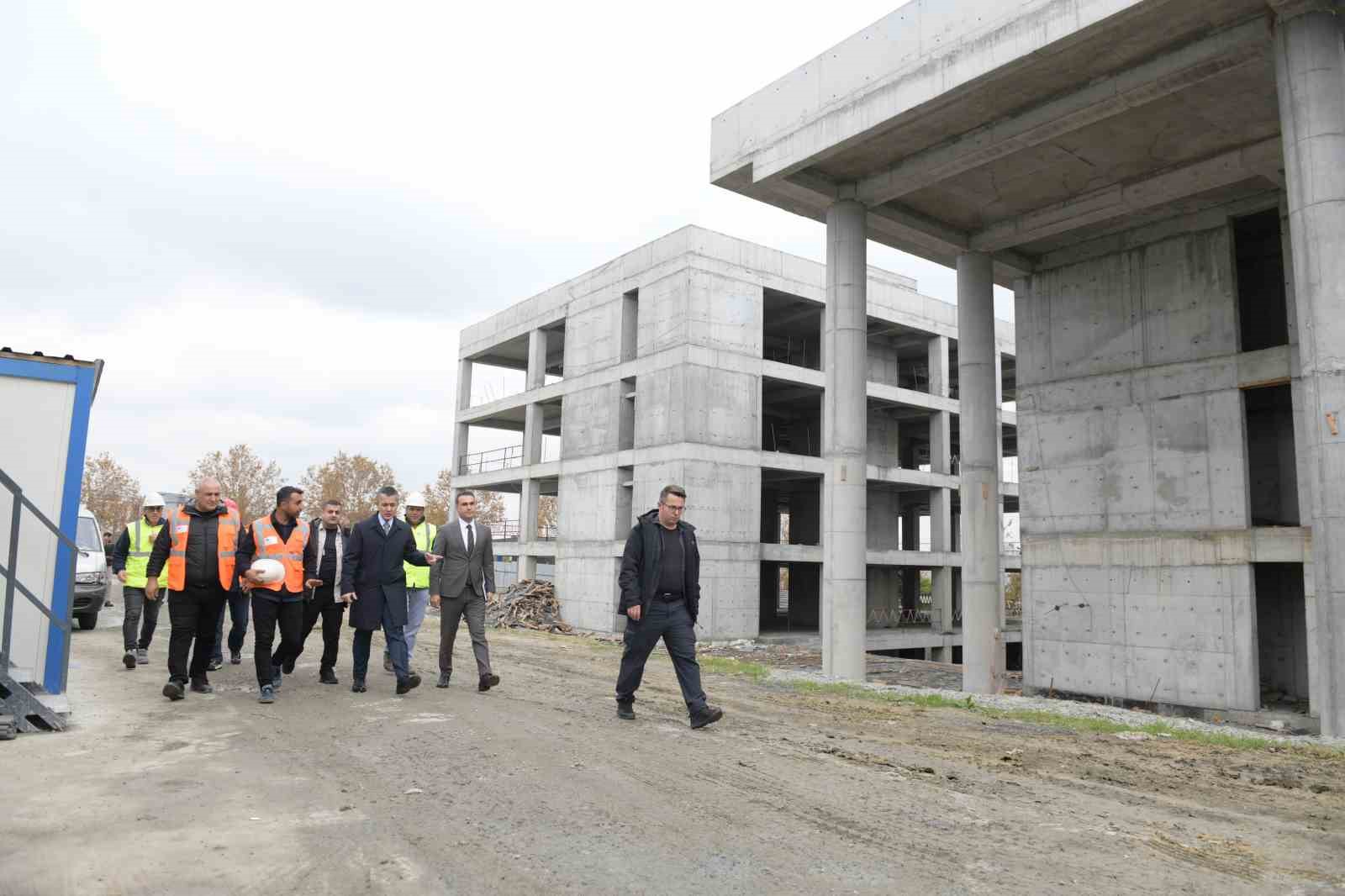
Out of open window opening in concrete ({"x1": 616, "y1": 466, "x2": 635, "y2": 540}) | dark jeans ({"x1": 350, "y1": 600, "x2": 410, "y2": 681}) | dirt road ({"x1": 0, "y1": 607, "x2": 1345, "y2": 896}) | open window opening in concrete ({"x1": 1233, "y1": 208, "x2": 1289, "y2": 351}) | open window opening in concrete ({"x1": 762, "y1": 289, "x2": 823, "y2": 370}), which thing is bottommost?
dirt road ({"x1": 0, "y1": 607, "x2": 1345, "y2": 896})

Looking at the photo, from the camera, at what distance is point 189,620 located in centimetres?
759

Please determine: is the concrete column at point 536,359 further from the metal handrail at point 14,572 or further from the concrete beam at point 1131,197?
the metal handrail at point 14,572

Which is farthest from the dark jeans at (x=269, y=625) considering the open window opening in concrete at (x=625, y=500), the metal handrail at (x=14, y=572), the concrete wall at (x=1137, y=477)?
the open window opening in concrete at (x=625, y=500)

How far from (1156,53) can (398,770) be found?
11.6 meters

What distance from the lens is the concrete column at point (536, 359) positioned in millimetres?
28781

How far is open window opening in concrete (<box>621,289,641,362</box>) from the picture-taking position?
998 inches

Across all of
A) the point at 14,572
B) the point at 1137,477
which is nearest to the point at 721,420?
the point at 1137,477

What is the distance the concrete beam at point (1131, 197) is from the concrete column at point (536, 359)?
640 inches

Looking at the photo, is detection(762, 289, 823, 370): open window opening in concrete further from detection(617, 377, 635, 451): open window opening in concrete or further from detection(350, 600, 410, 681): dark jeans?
detection(350, 600, 410, 681): dark jeans

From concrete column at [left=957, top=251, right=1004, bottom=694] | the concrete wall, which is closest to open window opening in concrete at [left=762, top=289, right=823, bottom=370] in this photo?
concrete column at [left=957, top=251, right=1004, bottom=694]

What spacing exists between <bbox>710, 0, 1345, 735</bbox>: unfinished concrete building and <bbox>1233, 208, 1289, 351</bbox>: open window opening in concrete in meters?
0.04

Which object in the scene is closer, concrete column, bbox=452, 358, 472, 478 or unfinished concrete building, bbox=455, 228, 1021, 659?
unfinished concrete building, bbox=455, 228, 1021, 659

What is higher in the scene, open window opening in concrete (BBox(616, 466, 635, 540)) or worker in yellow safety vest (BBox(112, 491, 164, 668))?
open window opening in concrete (BBox(616, 466, 635, 540))

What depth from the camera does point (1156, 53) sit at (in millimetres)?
10672
